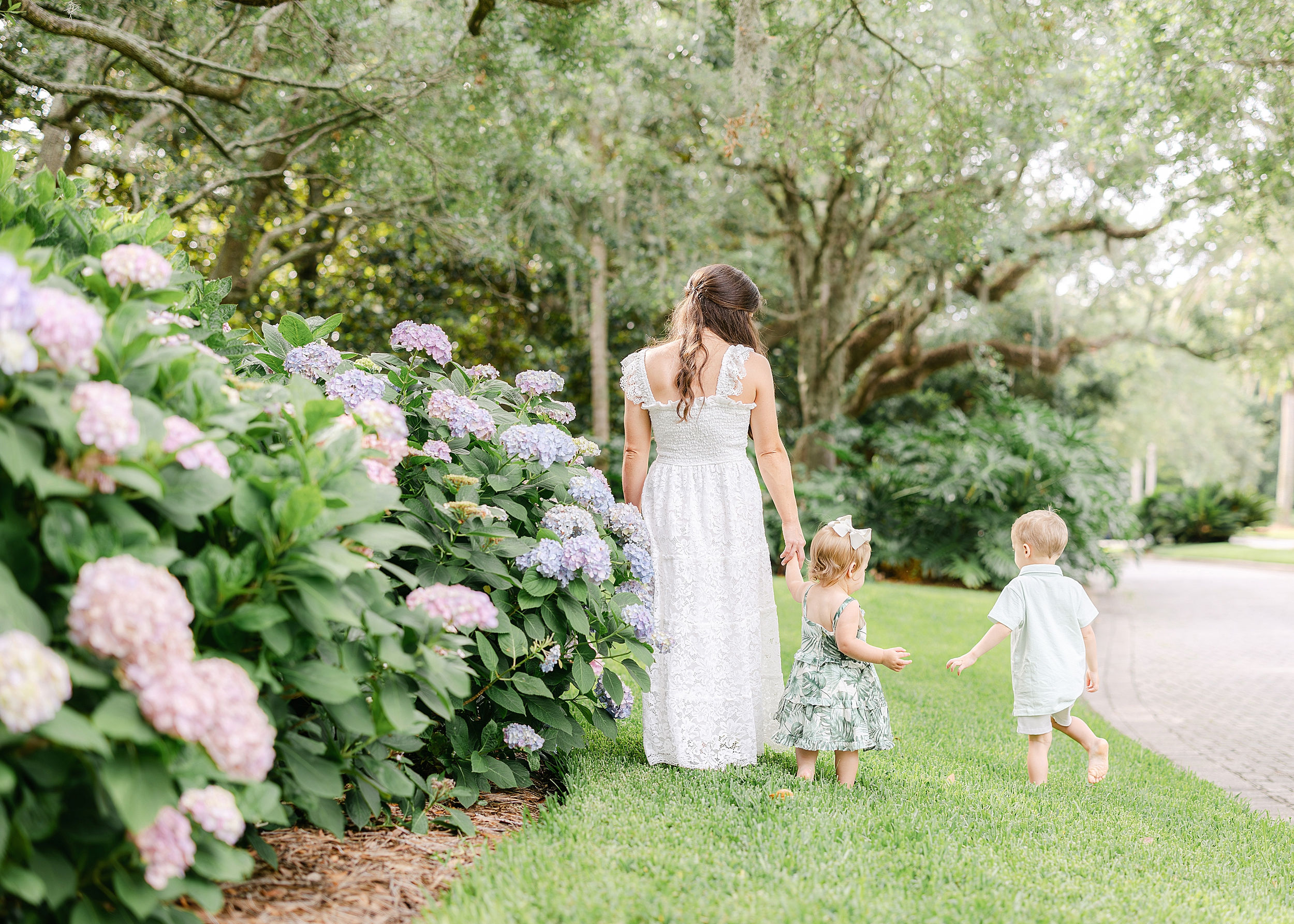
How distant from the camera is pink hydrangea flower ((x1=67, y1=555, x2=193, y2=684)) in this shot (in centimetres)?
150

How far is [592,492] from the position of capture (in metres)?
3.02

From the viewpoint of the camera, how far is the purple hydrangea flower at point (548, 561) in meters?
2.72

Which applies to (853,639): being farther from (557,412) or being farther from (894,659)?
(557,412)

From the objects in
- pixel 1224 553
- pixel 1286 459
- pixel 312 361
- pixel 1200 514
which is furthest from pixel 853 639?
pixel 1286 459

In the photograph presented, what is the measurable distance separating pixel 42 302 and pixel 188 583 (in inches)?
23.6

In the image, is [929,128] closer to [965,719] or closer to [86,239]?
[965,719]

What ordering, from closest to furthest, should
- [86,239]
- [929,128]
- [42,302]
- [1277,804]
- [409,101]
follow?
[42,302] → [86,239] → [1277,804] → [409,101] → [929,128]

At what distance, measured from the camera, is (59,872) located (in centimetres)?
159

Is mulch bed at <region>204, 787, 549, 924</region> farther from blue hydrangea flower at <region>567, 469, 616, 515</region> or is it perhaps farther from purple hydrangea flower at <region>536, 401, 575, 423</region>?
purple hydrangea flower at <region>536, 401, 575, 423</region>

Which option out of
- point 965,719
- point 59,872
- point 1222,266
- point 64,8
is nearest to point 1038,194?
point 1222,266

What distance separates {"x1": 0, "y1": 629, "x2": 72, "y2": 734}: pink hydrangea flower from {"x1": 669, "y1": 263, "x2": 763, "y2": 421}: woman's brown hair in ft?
7.75

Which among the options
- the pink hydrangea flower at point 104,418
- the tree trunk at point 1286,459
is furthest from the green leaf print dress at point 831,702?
the tree trunk at point 1286,459

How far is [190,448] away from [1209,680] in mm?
7758

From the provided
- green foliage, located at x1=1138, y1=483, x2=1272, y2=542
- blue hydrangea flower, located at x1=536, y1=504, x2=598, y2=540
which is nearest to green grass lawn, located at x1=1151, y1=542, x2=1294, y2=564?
green foliage, located at x1=1138, y1=483, x2=1272, y2=542
